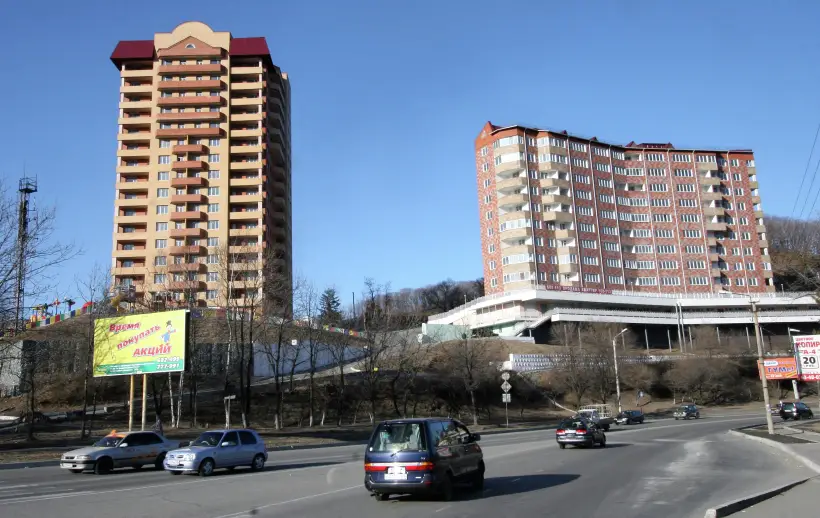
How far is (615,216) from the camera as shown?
116000 millimetres

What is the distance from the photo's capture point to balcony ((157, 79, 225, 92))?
10031 centimetres

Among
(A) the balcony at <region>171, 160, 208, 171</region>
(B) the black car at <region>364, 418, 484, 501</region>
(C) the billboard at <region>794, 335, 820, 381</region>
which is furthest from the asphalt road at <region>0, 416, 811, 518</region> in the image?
(A) the balcony at <region>171, 160, 208, 171</region>

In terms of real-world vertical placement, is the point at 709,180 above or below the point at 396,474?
above

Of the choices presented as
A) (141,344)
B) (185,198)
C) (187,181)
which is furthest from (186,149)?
(141,344)

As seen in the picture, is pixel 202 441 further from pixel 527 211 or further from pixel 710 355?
pixel 527 211

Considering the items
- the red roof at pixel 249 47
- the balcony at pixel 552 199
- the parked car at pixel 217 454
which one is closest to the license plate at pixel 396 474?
the parked car at pixel 217 454

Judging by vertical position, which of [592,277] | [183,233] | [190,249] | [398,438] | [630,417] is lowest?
[630,417]

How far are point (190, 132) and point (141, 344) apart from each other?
70378 millimetres

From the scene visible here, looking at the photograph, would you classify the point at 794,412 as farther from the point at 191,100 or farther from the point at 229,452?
the point at 191,100

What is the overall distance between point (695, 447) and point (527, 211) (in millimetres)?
82199

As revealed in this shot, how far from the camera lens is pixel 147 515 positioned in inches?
484

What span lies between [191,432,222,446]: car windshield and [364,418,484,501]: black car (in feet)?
29.7

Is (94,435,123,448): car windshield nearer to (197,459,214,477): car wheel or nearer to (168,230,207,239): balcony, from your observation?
(197,459,214,477): car wheel

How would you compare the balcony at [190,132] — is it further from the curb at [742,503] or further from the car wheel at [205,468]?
the curb at [742,503]
